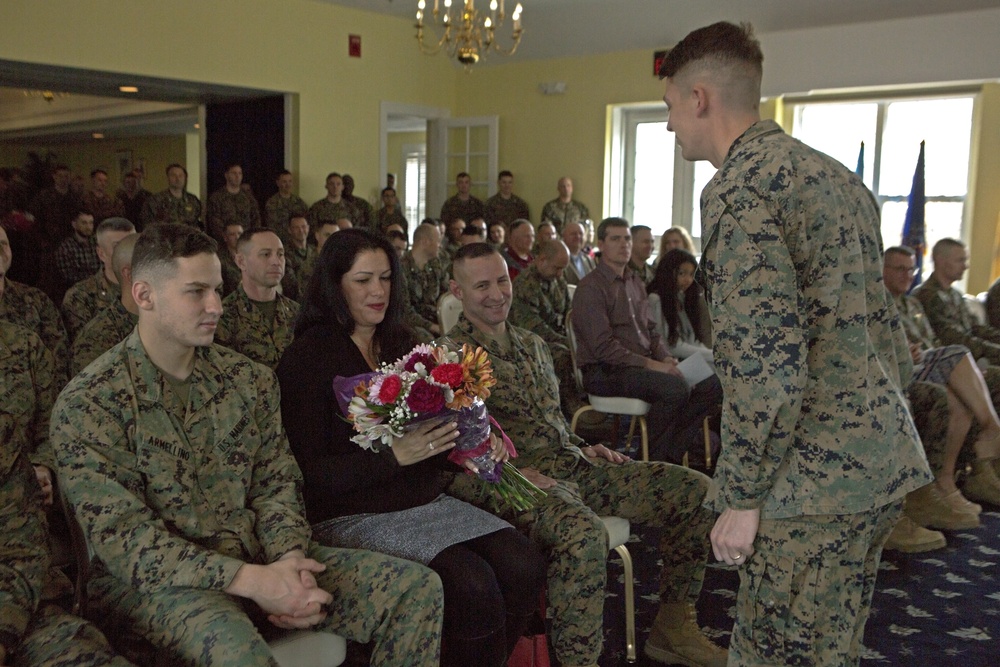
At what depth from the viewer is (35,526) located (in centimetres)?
182

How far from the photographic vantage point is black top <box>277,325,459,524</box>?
2037 mm

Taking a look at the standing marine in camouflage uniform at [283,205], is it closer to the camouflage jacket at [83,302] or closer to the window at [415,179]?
the camouflage jacket at [83,302]

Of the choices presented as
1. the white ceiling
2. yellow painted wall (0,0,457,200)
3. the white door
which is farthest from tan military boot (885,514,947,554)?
the white door

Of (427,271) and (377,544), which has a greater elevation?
(427,271)

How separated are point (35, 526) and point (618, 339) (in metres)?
3.00

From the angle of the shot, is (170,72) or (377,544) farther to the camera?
(170,72)

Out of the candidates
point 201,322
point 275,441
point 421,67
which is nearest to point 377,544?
point 275,441

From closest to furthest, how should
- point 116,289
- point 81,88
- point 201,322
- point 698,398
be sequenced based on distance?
1. point 201,322
2. point 116,289
3. point 698,398
4. point 81,88

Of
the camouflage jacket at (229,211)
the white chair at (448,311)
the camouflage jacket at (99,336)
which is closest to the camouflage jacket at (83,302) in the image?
the camouflage jacket at (99,336)

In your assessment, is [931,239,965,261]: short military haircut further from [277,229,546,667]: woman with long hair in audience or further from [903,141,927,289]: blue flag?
[277,229,546,667]: woman with long hair in audience

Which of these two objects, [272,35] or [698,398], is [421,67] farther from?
[698,398]

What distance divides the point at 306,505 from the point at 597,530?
753mm

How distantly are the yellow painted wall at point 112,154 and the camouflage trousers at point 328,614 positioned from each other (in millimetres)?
16823

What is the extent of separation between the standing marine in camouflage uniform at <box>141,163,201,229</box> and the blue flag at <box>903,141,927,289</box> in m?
7.27
